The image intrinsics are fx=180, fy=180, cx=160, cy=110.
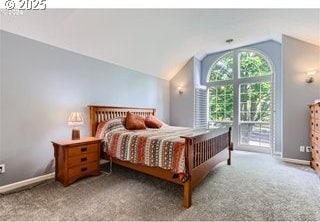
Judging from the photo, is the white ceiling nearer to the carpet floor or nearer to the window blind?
the window blind

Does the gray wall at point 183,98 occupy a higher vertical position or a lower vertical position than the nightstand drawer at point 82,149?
higher

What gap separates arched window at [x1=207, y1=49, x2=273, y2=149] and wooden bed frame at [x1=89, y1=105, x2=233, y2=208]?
5.09 feet

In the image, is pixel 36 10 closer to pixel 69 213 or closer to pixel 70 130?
pixel 70 130

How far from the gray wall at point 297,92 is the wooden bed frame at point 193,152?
4.49ft

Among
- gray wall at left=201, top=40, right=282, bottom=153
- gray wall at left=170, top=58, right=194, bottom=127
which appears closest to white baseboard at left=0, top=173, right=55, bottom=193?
gray wall at left=170, top=58, right=194, bottom=127

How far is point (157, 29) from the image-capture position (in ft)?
11.7

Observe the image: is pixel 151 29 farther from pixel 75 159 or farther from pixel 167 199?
pixel 167 199

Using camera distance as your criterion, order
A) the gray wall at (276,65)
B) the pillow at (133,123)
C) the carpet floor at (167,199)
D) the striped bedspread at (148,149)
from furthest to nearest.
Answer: the gray wall at (276,65), the pillow at (133,123), the striped bedspread at (148,149), the carpet floor at (167,199)

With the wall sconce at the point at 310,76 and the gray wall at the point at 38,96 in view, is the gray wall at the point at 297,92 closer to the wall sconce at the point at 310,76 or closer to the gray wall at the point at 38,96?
the wall sconce at the point at 310,76

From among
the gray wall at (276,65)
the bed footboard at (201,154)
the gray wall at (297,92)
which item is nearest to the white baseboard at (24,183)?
the bed footboard at (201,154)

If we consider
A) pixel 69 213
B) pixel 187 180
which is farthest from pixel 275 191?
pixel 69 213

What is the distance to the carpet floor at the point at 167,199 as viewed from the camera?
1.87 meters

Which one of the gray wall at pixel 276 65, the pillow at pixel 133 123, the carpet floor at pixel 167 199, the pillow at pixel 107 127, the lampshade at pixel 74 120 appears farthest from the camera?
the gray wall at pixel 276 65

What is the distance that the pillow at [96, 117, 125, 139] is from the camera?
3.26 meters
